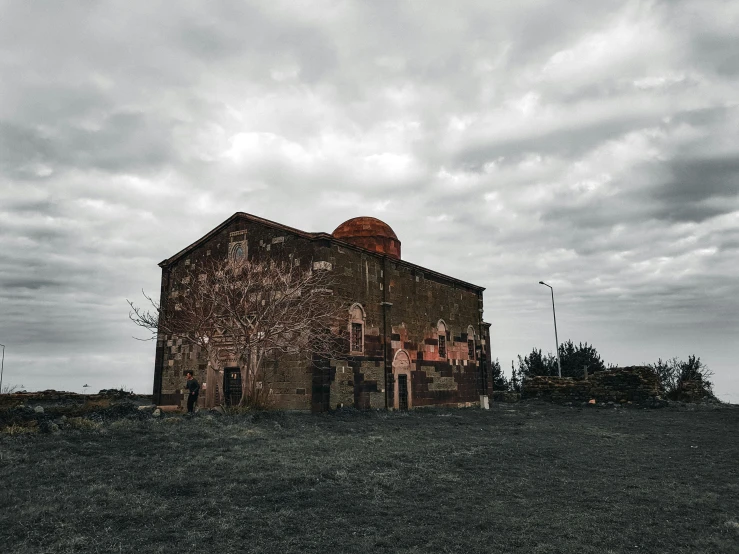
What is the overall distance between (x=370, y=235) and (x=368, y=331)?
22.7ft

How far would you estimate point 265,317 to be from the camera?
A: 1981 cm

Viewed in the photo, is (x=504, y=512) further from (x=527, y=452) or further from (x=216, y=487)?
(x=527, y=452)

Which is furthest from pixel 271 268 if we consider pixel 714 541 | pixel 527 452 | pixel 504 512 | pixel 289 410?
pixel 714 541

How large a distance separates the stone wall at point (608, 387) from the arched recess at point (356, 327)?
638 inches

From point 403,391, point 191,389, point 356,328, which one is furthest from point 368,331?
point 191,389

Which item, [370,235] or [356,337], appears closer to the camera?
[356,337]

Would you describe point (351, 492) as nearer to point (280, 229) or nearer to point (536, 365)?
point (280, 229)

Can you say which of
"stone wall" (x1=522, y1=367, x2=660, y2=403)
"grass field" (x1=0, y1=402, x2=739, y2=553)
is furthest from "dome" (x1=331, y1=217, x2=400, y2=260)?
"grass field" (x1=0, y1=402, x2=739, y2=553)

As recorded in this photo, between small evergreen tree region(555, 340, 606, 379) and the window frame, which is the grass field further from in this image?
small evergreen tree region(555, 340, 606, 379)

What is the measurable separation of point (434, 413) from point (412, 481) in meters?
14.6

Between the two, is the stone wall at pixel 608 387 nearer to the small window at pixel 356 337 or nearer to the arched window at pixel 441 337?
the arched window at pixel 441 337

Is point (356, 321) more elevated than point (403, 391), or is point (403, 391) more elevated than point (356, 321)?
point (356, 321)

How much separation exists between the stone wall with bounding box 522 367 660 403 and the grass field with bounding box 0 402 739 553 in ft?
50.5

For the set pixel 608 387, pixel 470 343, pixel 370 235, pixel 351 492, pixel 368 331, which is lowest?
pixel 351 492
